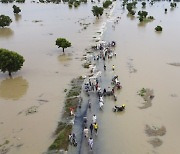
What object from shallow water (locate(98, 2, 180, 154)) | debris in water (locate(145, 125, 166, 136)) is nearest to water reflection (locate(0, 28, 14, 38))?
shallow water (locate(98, 2, 180, 154))

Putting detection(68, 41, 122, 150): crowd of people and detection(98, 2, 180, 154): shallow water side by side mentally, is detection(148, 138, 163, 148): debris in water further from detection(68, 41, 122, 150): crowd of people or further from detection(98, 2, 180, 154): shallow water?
detection(68, 41, 122, 150): crowd of people

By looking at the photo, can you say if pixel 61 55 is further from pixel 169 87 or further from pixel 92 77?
pixel 169 87

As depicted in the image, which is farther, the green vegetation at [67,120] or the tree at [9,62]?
the tree at [9,62]

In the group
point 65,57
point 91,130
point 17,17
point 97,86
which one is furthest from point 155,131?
point 17,17

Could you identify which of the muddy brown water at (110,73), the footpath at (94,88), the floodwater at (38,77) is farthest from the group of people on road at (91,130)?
the floodwater at (38,77)

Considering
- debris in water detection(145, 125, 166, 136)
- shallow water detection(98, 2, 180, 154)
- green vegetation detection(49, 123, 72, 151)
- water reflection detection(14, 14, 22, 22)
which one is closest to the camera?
green vegetation detection(49, 123, 72, 151)

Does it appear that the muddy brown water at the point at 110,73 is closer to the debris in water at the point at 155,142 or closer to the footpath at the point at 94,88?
the debris in water at the point at 155,142
